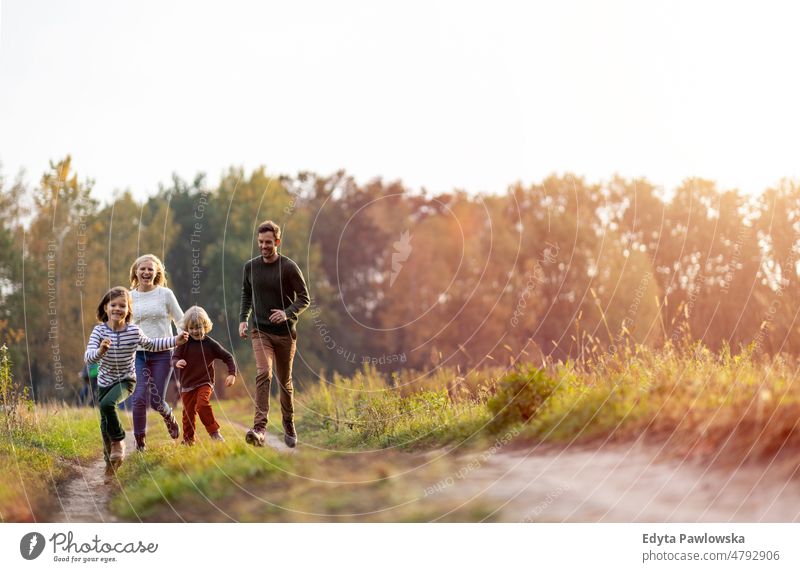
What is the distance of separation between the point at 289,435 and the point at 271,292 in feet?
5.31

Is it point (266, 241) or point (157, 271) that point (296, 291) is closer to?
point (266, 241)

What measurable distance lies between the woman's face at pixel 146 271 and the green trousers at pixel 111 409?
1061 millimetres

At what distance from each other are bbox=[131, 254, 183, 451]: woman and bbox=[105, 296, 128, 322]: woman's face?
9.3 inches

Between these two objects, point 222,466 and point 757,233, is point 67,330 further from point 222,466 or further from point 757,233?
point 757,233

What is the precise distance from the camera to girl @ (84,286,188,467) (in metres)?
8.42

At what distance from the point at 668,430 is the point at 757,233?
520 centimetres

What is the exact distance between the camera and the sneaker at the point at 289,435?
891 cm

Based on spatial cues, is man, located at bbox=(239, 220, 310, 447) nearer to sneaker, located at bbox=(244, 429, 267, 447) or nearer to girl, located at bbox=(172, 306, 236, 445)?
sneaker, located at bbox=(244, 429, 267, 447)

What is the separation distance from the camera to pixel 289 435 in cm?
898

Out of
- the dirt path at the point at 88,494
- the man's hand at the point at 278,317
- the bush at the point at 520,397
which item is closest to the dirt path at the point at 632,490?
the bush at the point at 520,397

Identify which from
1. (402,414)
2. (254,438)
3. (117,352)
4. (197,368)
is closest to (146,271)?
(117,352)

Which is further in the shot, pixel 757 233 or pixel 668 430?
pixel 757 233
